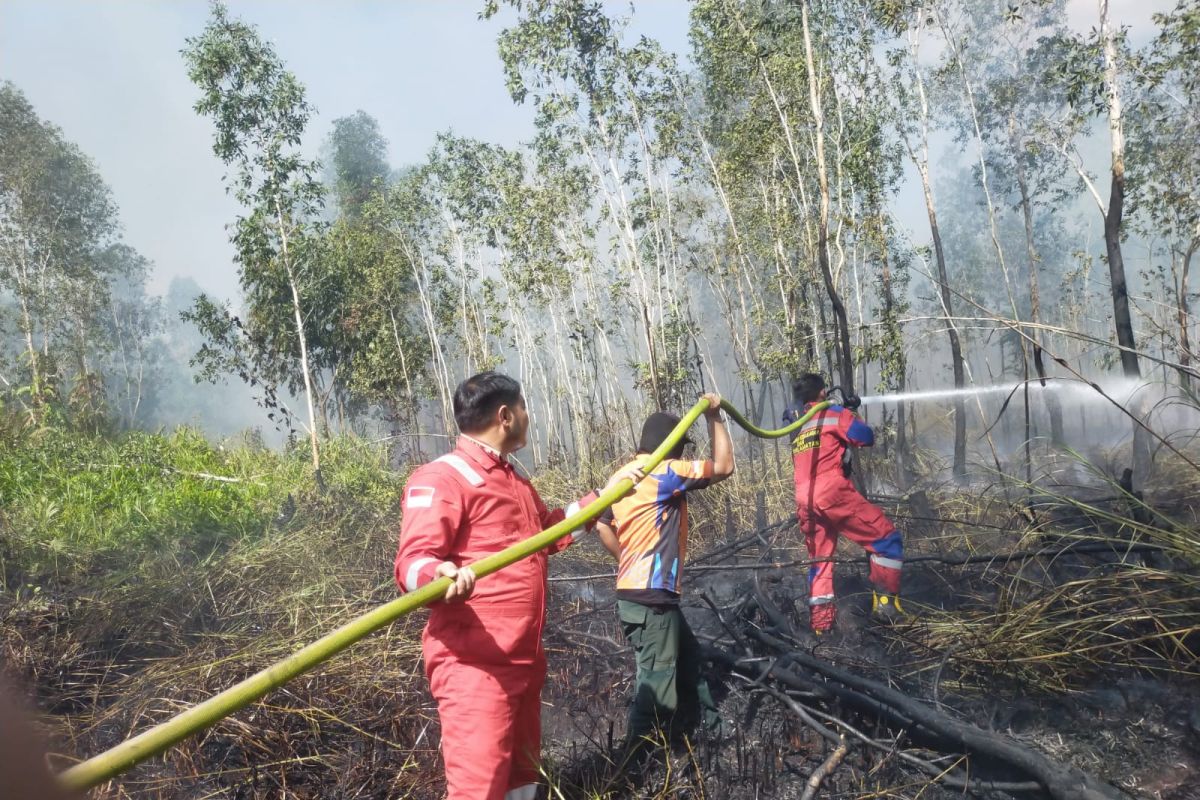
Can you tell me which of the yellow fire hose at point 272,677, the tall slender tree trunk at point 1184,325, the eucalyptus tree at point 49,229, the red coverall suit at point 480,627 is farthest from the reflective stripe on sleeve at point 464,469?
the eucalyptus tree at point 49,229

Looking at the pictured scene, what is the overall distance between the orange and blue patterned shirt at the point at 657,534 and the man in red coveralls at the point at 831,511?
171cm

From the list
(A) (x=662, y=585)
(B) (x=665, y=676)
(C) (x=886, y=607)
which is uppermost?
(A) (x=662, y=585)

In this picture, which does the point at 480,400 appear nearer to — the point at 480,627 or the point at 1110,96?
the point at 480,627

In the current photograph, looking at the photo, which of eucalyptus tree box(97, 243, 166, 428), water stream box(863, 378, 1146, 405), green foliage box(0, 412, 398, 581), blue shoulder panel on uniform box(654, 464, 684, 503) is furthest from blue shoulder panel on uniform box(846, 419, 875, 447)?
eucalyptus tree box(97, 243, 166, 428)

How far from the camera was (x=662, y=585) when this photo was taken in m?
3.46

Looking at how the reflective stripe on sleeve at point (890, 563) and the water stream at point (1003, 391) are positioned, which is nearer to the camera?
the water stream at point (1003, 391)

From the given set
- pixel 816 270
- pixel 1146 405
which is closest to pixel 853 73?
pixel 816 270

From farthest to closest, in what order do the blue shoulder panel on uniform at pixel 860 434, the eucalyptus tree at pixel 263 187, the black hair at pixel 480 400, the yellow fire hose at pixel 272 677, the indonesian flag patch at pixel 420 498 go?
the eucalyptus tree at pixel 263 187
the blue shoulder panel on uniform at pixel 860 434
the black hair at pixel 480 400
the indonesian flag patch at pixel 420 498
the yellow fire hose at pixel 272 677

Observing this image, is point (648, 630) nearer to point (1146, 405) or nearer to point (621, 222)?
point (621, 222)

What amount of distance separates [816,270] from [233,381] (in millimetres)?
80544

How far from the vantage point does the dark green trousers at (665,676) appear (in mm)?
3383

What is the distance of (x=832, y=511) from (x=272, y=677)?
4.16 metres

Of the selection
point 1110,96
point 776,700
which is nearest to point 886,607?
point 776,700

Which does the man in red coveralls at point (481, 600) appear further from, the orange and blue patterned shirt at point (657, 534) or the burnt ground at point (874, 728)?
the orange and blue patterned shirt at point (657, 534)
